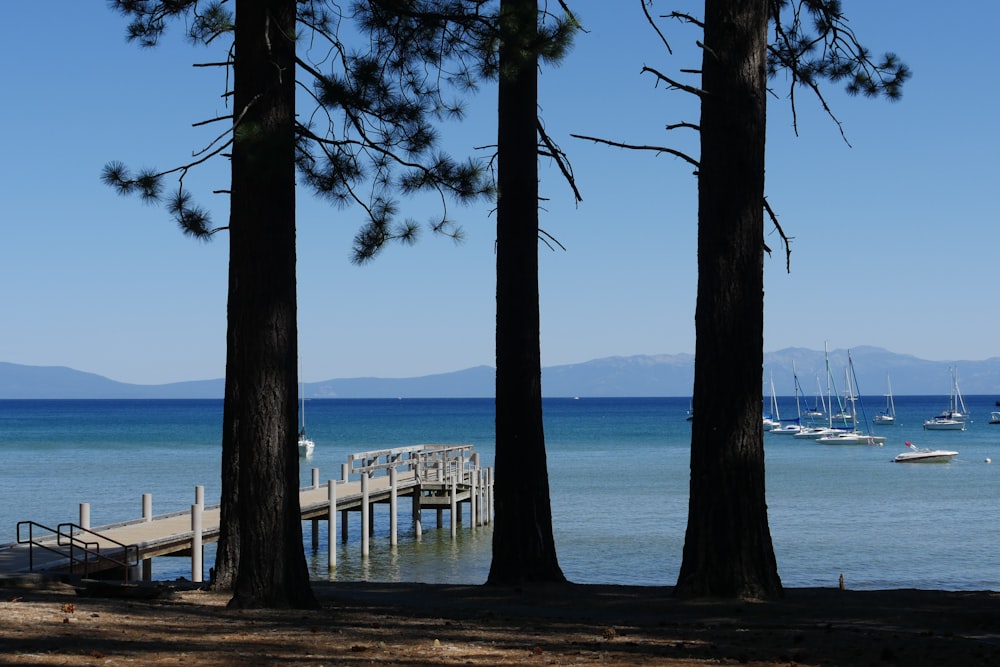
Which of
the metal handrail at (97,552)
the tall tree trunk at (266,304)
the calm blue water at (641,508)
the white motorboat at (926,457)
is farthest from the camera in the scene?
the white motorboat at (926,457)

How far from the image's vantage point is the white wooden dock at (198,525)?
16297 mm

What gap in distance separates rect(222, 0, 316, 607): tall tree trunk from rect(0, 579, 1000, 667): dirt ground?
522 mm

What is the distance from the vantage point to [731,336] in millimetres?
9312

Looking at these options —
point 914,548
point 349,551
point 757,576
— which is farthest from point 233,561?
point 914,548

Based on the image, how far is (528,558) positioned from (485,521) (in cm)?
2383

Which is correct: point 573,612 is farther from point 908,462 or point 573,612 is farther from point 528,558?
point 908,462

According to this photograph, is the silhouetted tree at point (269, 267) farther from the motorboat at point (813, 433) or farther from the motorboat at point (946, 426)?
the motorboat at point (946, 426)

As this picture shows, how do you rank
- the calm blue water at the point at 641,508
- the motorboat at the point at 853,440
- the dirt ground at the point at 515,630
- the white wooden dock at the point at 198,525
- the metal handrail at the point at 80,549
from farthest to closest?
the motorboat at the point at 853,440, the calm blue water at the point at 641,508, the white wooden dock at the point at 198,525, the metal handrail at the point at 80,549, the dirt ground at the point at 515,630

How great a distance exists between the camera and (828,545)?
1105 inches

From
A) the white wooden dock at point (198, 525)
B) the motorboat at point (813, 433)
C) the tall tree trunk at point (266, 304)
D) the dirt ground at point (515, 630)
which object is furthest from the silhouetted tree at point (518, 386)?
the motorboat at point (813, 433)

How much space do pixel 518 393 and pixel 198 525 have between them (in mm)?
9455

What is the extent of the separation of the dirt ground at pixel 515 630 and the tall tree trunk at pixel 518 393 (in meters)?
1.17

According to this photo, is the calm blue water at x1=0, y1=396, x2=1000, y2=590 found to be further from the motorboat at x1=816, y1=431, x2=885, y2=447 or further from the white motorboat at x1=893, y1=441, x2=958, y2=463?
the motorboat at x1=816, y1=431, x2=885, y2=447

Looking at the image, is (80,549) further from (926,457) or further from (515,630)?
(926,457)
